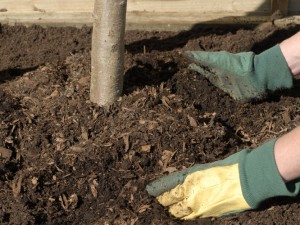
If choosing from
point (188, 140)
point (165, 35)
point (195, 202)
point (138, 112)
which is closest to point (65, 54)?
point (165, 35)

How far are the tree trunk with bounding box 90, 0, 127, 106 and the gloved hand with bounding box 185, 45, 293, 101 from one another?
51 centimetres

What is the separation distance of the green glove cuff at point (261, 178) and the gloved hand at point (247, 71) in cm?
76

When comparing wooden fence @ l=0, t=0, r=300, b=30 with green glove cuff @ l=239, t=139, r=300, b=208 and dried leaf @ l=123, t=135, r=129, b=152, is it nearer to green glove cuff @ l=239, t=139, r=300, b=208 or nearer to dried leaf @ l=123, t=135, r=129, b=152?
dried leaf @ l=123, t=135, r=129, b=152

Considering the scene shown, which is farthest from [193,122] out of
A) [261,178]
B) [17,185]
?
[17,185]

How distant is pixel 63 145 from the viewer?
Answer: 2.92m

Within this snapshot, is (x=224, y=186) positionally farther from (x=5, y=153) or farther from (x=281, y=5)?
(x=281, y=5)

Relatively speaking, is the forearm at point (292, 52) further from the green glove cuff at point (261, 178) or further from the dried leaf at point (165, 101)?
the green glove cuff at point (261, 178)

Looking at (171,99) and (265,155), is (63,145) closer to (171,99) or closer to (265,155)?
(171,99)

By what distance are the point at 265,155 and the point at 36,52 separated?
1726 mm

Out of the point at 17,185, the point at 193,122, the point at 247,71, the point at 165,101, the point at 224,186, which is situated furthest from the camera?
the point at 247,71

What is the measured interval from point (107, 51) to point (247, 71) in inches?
29.7

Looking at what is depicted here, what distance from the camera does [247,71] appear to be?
321 centimetres

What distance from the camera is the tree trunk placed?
2807 mm

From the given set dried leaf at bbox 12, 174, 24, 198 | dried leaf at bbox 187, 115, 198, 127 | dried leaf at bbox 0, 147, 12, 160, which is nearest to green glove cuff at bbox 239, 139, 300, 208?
dried leaf at bbox 187, 115, 198, 127
